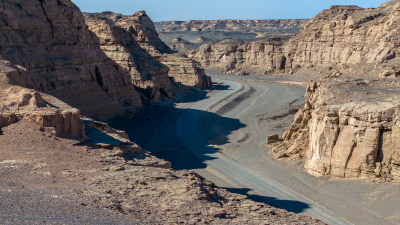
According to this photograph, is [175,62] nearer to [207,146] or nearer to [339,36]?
[339,36]

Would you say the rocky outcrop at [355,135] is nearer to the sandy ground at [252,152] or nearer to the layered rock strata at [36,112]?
the sandy ground at [252,152]

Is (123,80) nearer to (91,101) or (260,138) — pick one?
(91,101)

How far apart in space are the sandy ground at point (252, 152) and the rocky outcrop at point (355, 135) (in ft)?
2.20

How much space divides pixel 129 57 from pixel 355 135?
89.0ft

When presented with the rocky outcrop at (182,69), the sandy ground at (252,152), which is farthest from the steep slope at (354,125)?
the rocky outcrop at (182,69)

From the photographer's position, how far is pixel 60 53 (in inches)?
1069

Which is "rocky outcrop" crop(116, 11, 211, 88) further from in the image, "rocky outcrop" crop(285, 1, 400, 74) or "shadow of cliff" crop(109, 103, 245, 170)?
"rocky outcrop" crop(285, 1, 400, 74)

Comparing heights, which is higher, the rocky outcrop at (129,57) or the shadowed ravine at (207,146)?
the rocky outcrop at (129,57)

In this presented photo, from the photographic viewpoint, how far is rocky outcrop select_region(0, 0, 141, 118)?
23967 mm

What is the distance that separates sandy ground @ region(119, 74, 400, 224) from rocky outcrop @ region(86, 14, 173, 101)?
2.39 meters

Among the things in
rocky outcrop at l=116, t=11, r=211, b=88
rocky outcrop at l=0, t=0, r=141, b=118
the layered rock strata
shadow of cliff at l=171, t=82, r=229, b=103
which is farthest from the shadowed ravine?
the layered rock strata

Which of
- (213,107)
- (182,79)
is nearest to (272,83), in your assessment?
(182,79)

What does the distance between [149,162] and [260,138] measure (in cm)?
1812

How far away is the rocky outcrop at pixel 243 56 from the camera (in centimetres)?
7144
